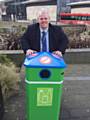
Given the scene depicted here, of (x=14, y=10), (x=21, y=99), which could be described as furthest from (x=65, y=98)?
(x=14, y=10)

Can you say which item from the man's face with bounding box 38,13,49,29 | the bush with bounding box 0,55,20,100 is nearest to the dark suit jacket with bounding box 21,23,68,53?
the man's face with bounding box 38,13,49,29

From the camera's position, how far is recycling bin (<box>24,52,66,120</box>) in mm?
3691

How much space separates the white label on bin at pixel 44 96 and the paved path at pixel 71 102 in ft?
4.32

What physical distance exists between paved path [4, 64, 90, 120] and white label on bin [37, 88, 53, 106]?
132 cm

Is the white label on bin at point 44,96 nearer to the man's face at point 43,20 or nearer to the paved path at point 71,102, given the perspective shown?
the man's face at point 43,20

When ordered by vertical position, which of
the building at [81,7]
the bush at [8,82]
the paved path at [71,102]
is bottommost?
the building at [81,7]

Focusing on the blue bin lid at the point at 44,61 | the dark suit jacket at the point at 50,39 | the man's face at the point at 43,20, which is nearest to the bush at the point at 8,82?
the dark suit jacket at the point at 50,39

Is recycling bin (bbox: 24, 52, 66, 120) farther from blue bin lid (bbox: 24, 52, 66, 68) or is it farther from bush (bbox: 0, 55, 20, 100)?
bush (bbox: 0, 55, 20, 100)

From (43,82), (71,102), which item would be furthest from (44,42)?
(71,102)

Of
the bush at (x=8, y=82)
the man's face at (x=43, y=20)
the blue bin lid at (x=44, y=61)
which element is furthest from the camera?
the bush at (x=8, y=82)

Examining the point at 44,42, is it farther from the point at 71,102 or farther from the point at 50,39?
the point at 71,102

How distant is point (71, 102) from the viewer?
5887 mm

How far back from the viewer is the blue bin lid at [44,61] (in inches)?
145

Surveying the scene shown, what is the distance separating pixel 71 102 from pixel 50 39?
1803mm
